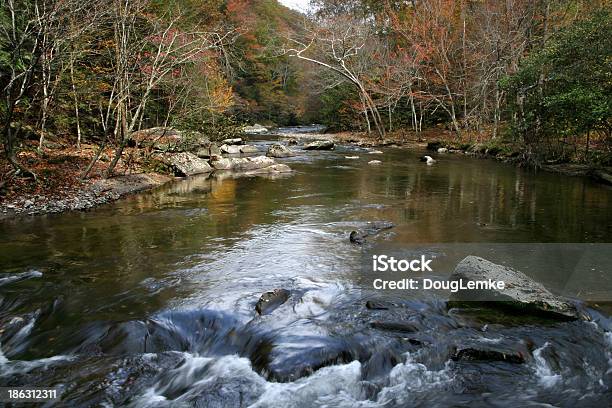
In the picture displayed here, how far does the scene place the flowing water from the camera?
401cm

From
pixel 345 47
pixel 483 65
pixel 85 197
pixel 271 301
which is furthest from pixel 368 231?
pixel 345 47

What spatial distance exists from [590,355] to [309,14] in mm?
36264

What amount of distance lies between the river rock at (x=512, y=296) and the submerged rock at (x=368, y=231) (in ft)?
8.42

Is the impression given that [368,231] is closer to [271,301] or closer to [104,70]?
[271,301]

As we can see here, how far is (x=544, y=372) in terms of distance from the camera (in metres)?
4.21

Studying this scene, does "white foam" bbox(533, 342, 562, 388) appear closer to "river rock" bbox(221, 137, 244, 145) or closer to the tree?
the tree

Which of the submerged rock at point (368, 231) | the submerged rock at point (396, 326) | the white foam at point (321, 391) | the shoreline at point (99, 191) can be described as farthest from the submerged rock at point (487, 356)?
the shoreline at point (99, 191)

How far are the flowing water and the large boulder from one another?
19.4ft

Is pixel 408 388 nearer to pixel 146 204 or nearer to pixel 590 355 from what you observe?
pixel 590 355

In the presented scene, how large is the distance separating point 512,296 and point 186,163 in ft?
43.5

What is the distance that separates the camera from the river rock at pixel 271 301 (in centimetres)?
529

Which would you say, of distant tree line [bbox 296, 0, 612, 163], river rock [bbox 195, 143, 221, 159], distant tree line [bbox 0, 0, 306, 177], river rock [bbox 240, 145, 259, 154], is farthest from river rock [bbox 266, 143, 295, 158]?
distant tree line [bbox 296, 0, 612, 163]

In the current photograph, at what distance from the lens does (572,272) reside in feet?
20.8

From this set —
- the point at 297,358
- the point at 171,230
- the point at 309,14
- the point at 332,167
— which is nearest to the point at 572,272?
the point at 297,358
